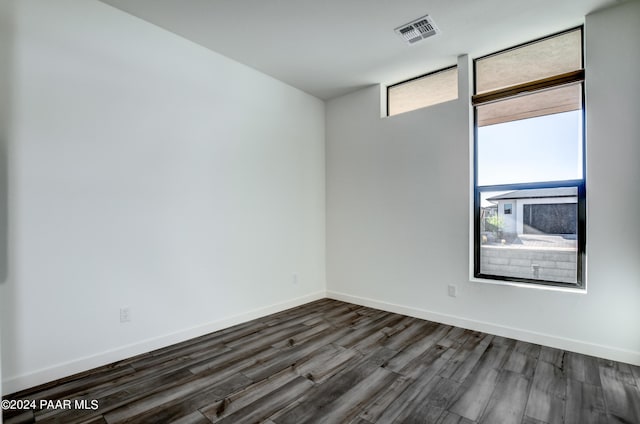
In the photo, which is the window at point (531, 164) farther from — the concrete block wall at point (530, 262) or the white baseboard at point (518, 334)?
the white baseboard at point (518, 334)

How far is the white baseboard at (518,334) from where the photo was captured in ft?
8.35

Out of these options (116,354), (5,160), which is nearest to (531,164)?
(116,354)

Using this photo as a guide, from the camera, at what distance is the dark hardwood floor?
1.88 meters

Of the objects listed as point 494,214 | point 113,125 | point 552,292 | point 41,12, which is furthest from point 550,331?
point 41,12

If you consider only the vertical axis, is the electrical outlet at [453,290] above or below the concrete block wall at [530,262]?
below

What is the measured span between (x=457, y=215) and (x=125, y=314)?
10.9 ft

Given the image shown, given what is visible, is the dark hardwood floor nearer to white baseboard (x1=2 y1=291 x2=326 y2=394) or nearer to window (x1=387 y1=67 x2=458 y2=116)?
white baseboard (x1=2 y1=291 x2=326 y2=394)

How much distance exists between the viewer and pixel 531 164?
10.0 ft

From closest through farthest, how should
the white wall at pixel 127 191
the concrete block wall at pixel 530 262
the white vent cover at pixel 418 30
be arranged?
1. the white wall at pixel 127 191
2. the white vent cover at pixel 418 30
3. the concrete block wall at pixel 530 262

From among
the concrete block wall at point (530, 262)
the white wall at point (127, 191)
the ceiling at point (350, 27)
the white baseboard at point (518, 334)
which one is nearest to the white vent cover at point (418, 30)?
the ceiling at point (350, 27)

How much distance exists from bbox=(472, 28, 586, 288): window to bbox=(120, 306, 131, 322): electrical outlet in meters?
3.40

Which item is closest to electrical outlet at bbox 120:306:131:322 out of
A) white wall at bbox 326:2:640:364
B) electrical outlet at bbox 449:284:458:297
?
white wall at bbox 326:2:640:364

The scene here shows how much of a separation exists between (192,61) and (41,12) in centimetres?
112

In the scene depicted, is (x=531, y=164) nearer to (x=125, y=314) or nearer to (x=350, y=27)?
(x=350, y=27)
